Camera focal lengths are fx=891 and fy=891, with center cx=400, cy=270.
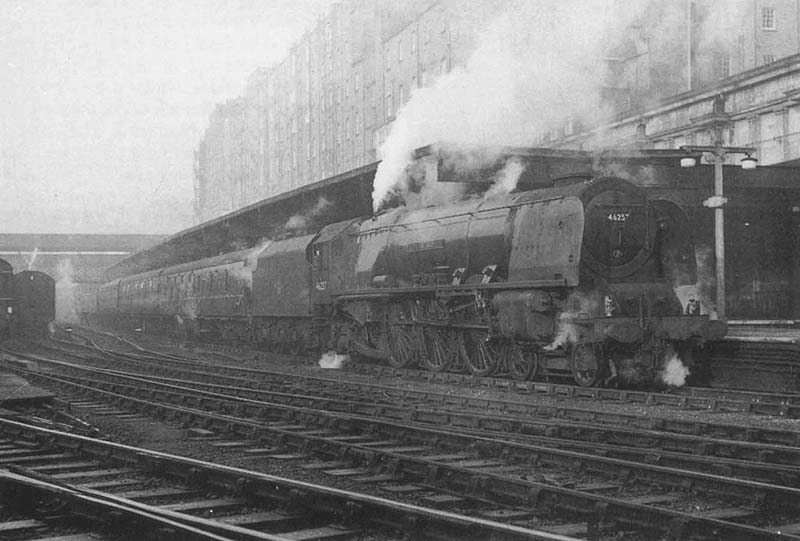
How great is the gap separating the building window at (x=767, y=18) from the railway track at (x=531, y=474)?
37.9 m

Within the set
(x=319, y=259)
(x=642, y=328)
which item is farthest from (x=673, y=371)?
(x=319, y=259)

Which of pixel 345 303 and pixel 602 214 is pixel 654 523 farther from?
pixel 345 303

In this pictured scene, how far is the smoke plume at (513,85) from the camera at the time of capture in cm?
1513

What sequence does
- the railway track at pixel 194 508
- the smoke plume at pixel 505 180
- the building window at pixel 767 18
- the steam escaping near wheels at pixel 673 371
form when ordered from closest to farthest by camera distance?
1. the railway track at pixel 194 508
2. the steam escaping near wheels at pixel 673 371
3. the smoke plume at pixel 505 180
4. the building window at pixel 767 18

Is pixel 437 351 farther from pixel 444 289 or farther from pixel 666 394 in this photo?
pixel 666 394

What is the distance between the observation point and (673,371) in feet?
43.0

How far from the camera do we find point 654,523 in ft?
17.2

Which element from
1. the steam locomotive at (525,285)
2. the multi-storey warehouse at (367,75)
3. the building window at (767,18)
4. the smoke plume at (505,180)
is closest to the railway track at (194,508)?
the steam locomotive at (525,285)

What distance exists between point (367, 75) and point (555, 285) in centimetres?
3699

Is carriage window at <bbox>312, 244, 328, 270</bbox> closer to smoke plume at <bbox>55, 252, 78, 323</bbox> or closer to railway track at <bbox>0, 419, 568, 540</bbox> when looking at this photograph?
railway track at <bbox>0, 419, 568, 540</bbox>

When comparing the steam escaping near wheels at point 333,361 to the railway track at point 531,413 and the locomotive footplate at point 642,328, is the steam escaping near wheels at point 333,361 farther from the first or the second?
the locomotive footplate at point 642,328

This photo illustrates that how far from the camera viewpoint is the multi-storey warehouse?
34.5 metres

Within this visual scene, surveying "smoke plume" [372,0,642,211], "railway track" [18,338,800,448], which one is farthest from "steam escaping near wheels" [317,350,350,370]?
"smoke plume" [372,0,642,211]

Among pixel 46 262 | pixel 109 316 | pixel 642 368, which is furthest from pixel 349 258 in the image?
pixel 46 262
